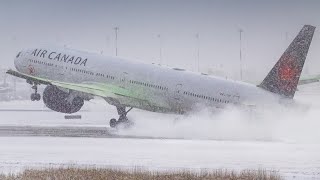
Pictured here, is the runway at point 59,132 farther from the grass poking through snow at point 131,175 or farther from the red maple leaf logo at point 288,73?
the grass poking through snow at point 131,175

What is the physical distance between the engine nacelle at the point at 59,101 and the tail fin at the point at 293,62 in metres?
17.6

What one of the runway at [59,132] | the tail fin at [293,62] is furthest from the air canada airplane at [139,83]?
the runway at [59,132]

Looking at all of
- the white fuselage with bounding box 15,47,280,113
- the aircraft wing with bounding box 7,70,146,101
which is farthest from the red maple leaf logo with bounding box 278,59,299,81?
the aircraft wing with bounding box 7,70,146,101

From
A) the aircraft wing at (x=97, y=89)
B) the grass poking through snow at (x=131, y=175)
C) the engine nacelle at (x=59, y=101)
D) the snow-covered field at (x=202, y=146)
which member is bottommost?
the grass poking through snow at (x=131, y=175)

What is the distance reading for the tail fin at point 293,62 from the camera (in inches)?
1594

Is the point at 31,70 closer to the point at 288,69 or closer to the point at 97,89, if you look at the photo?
the point at 97,89

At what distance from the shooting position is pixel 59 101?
50000 mm

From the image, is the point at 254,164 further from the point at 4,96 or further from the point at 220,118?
the point at 4,96

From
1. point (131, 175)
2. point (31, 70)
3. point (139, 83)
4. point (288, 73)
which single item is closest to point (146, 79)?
point (139, 83)

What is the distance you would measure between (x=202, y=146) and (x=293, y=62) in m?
10.0

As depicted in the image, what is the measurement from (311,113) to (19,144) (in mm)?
22627

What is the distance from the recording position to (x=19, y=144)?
117ft

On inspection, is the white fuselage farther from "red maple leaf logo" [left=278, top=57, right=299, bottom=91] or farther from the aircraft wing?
"red maple leaf logo" [left=278, top=57, right=299, bottom=91]

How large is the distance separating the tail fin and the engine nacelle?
17617 millimetres
